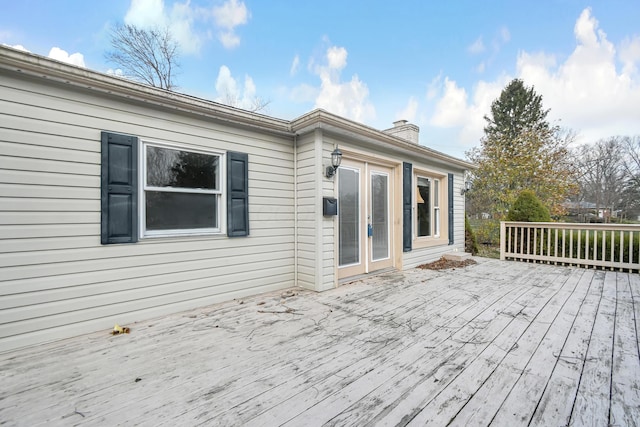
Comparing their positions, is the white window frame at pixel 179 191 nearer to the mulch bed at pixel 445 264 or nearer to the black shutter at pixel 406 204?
the black shutter at pixel 406 204

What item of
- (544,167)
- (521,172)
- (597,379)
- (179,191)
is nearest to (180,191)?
(179,191)

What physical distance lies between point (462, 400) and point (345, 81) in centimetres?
1135

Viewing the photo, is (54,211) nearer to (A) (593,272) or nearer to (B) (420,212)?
(B) (420,212)

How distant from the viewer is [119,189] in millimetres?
2840

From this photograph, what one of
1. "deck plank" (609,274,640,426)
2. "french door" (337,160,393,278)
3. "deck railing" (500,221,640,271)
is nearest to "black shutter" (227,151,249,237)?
"french door" (337,160,393,278)

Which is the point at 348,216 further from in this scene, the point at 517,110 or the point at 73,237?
the point at 517,110

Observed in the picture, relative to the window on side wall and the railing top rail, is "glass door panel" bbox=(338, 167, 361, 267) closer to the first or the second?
the window on side wall

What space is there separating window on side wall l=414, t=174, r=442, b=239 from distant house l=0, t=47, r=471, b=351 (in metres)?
1.38

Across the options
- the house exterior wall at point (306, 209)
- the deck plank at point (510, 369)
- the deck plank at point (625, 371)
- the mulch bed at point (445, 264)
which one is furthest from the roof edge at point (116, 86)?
the mulch bed at point (445, 264)

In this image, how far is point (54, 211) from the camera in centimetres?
256

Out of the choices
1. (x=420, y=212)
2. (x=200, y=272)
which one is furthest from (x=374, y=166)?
(x=200, y=272)

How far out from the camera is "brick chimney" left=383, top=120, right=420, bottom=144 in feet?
21.4

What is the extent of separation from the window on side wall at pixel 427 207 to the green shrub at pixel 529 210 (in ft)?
7.18

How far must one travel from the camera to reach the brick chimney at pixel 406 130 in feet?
21.4
